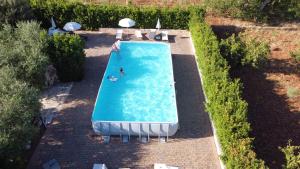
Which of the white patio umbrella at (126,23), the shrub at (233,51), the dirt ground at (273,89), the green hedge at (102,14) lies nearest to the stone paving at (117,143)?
the shrub at (233,51)

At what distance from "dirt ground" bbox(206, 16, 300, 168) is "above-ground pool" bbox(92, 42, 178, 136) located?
5.34 m

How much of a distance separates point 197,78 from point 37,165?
42.6 ft

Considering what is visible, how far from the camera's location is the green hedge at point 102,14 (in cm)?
2969

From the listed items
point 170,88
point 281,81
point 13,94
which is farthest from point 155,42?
point 13,94

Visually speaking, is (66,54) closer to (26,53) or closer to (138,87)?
(26,53)

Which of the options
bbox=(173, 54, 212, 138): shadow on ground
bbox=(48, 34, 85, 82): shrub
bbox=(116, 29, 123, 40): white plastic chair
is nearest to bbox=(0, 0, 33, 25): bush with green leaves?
bbox=(48, 34, 85, 82): shrub

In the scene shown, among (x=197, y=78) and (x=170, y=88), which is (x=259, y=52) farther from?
(x=170, y=88)

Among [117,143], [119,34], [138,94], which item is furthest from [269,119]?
[119,34]

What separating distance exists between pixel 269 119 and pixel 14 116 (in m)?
15.0

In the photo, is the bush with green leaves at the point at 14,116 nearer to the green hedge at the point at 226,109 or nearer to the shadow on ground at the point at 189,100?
the shadow on ground at the point at 189,100

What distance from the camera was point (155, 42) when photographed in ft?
93.1

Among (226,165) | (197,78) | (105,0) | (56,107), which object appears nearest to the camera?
(226,165)

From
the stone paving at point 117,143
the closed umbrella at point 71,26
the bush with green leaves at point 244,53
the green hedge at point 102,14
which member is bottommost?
the stone paving at point 117,143

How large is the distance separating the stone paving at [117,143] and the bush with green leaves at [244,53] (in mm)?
3150
